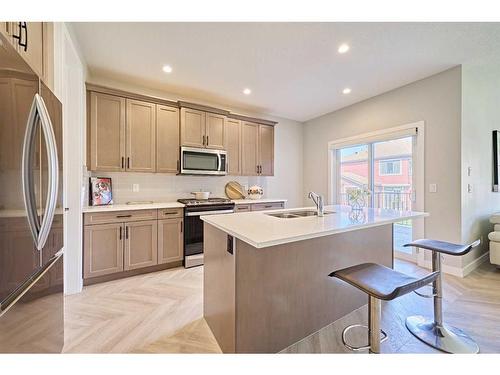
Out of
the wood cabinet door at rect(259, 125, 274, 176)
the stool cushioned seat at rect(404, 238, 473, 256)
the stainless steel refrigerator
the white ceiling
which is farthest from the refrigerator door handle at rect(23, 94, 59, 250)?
the wood cabinet door at rect(259, 125, 274, 176)

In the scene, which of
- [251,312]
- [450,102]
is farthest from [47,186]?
[450,102]

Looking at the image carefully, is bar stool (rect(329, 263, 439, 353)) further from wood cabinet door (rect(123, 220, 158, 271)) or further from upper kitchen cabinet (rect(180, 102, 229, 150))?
upper kitchen cabinet (rect(180, 102, 229, 150))

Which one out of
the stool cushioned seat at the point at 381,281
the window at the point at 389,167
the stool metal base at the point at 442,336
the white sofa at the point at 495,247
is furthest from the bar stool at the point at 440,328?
the window at the point at 389,167

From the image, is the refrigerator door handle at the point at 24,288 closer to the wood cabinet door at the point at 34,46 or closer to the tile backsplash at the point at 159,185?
the wood cabinet door at the point at 34,46

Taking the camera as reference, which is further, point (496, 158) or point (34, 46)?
point (496, 158)

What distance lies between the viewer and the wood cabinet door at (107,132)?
113 inches

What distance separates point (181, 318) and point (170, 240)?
1.28 metres

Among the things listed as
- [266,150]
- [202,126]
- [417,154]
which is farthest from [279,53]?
[417,154]

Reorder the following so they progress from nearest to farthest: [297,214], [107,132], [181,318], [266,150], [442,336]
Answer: [442,336]
[181,318]
[297,214]
[107,132]
[266,150]

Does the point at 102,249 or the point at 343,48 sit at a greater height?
the point at 343,48

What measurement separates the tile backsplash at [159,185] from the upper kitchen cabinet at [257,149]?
0.43 m

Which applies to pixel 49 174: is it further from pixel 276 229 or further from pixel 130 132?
pixel 130 132

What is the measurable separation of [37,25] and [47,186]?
126 cm

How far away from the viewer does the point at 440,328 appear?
175 cm
